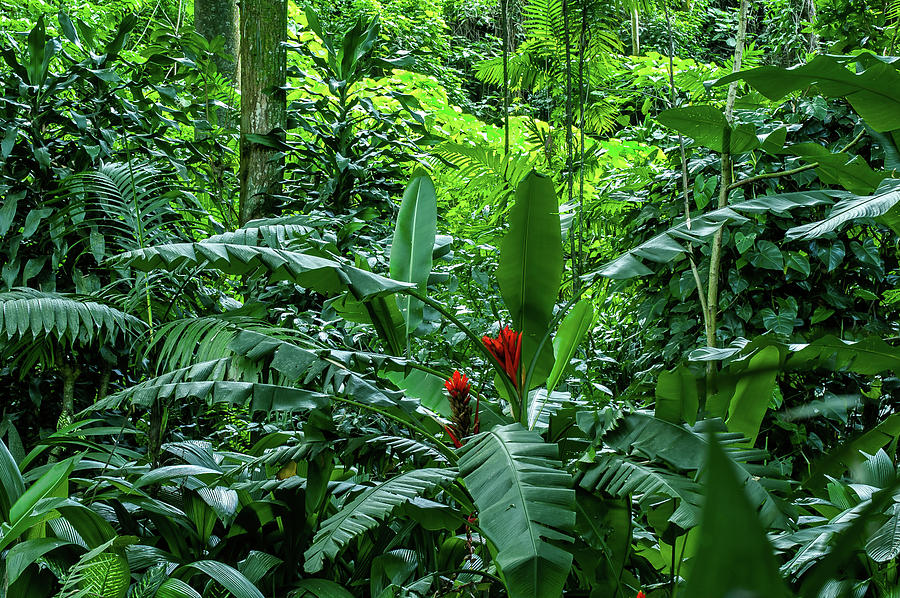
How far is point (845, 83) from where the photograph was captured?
1.83 meters

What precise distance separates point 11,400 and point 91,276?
67 centimetres

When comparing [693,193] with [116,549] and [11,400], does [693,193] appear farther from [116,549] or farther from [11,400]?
[11,400]

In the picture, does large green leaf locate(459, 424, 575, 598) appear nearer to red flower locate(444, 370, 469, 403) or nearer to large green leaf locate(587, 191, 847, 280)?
red flower locate(444, 370, 469, 403)

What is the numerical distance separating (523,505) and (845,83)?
1.47m

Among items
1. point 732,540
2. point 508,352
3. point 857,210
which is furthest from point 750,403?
point 732,540

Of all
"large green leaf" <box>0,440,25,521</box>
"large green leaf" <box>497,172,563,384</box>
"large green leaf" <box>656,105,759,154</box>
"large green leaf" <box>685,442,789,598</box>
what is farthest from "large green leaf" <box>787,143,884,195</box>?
"large green leaf" <box>0,440,25,521</box>

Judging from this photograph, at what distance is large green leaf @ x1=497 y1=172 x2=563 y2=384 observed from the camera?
189 cm

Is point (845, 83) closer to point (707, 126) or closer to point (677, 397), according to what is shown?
point (707, 126)

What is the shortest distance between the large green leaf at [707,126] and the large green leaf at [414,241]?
32.3 inches

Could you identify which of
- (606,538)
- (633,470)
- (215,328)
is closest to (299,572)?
(215,328)

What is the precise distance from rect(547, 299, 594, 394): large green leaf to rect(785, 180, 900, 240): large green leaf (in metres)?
0.63

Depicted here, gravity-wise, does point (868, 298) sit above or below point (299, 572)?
above

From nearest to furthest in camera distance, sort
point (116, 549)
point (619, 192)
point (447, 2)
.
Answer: point (116, 549)
point (619, 192)
point (447, 2)

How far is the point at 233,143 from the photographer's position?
492cm
